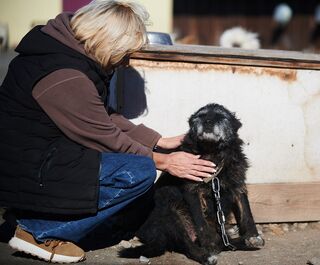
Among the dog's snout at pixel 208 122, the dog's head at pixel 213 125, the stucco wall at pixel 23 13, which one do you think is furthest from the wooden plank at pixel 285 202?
the stucco wall at pixel 23 13

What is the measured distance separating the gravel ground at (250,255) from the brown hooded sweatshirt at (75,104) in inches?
31.5

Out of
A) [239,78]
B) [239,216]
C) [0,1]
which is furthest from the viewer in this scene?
[0,1]

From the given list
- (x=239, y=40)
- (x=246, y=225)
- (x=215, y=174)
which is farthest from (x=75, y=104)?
(x=239, y=40)

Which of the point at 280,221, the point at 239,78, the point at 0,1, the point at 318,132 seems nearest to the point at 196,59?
the point at 239,78

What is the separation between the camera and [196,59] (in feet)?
12.9

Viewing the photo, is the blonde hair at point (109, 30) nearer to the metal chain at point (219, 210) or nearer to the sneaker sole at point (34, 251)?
the metal chain at point (219, 210)

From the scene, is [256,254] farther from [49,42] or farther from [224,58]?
[49,42]

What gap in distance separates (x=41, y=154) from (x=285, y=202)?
204 centimetres

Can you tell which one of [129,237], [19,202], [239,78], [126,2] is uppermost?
[126,2]

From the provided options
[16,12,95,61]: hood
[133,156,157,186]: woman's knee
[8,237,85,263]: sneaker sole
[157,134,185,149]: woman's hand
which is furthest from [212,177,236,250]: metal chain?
[16,12,95,61]: hood

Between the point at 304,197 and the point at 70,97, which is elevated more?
the point at 70,97

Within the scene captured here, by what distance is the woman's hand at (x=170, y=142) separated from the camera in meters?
3.83

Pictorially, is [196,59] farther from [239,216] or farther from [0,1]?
[0,1]

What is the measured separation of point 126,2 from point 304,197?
2.07 m
